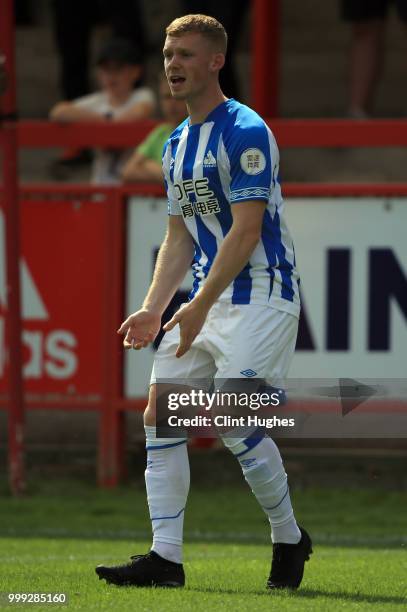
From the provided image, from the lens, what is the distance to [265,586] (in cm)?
612

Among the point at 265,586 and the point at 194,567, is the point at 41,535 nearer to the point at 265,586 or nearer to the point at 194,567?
the point at 194,567

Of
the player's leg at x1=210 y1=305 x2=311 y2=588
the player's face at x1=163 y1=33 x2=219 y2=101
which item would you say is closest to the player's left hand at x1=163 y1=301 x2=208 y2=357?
the player's leg at x1=210 y1=305 x2=311 y2=588

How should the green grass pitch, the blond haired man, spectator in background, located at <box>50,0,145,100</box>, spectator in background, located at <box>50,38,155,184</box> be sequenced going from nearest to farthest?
1. the green grass pitch
2. the blond haired man
3. spectator in background, located at <box>50,38,155,184</box>
4. spectator in background, located at <box>50,0,145,100</box>

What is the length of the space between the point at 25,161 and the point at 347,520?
17.3 feet

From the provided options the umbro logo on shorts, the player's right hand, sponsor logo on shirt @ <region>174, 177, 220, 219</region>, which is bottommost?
the umbro logo on shorts

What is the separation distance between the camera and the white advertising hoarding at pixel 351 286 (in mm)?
10031

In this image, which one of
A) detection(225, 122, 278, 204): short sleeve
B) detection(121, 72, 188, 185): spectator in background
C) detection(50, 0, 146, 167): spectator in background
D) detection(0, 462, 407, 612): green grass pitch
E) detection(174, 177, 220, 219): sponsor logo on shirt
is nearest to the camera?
detection(0, 462, 407, 612): green grass pitch

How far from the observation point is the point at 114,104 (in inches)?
462

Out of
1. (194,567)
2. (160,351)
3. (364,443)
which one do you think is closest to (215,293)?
(160,351)

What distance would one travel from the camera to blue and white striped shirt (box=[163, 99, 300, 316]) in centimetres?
588

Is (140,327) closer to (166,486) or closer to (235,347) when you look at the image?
(235,347)

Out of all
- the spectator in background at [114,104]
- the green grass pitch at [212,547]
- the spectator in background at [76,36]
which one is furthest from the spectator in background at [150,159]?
the spectator in background at [76,36]

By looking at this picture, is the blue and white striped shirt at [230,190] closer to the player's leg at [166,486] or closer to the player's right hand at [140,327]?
the player's right hand at [140,327]

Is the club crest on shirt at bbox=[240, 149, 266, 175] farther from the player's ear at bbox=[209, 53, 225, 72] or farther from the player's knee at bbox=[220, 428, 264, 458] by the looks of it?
the player's knee at bbox=[220, 428, 264, 458]
